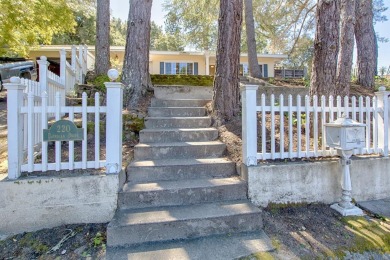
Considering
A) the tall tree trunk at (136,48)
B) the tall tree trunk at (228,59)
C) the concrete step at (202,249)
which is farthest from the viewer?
the tall tree trunk at (136,48)

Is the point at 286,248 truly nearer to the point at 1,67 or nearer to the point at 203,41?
the point at 1,67

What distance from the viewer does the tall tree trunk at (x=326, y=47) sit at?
3.97 meters

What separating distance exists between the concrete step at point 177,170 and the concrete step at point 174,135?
0.57 metres

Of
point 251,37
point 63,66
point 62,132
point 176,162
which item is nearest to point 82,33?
point 251,37

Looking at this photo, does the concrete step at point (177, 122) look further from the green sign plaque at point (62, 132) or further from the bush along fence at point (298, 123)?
the green sign plaque at point (62, 132)

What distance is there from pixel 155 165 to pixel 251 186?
4.13ft

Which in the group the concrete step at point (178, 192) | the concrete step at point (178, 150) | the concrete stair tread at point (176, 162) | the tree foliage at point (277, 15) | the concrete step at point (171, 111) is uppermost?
the tree foliage at point (277, 15)

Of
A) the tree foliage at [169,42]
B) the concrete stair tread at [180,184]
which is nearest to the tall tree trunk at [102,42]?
the concrete stair tread at [180,184]

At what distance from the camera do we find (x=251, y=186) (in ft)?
9.93

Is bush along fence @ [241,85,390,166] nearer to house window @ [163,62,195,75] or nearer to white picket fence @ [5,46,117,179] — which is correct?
white picket fence @ [5,46,117,179]

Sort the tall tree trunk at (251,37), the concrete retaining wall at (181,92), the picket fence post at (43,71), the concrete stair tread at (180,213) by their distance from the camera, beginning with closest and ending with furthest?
the concrete stair tread at (180,213) < the picket fence post at (43,71) < the concrete retaining wall at (181,92) < the tall tree trunk at (251,37)

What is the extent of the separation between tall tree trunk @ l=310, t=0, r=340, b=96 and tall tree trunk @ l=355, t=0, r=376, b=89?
5245 millimetres

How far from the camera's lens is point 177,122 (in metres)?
4.30

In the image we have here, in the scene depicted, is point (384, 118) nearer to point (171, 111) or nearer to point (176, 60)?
point (171, 111)
